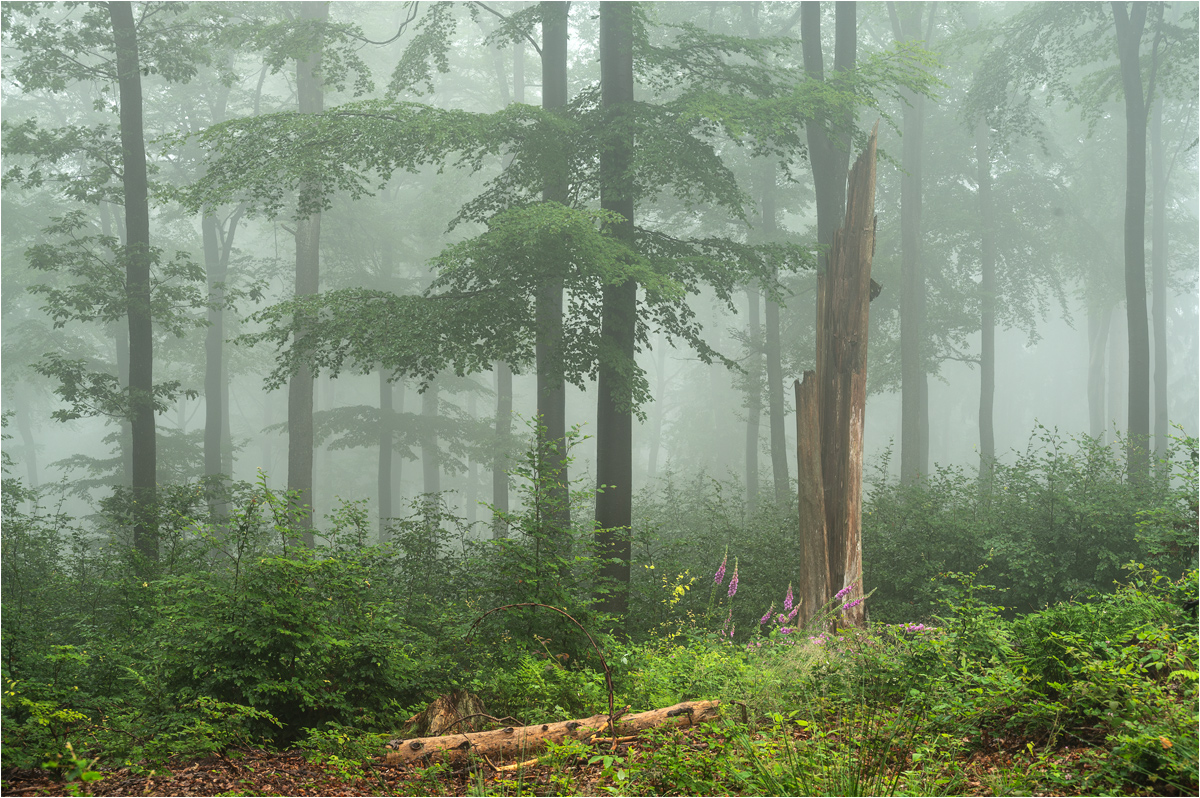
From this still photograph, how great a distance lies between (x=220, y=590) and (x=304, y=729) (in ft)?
3.65

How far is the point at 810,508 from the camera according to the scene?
879 centimetres

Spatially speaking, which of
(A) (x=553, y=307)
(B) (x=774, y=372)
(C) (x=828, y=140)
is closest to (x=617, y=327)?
(A) (x=553, y=307)

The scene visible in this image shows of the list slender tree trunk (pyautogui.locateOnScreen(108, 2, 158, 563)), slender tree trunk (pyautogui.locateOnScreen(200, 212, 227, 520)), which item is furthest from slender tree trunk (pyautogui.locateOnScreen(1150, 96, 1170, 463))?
slender tree trunk (pyautogui.locateOnScreen(200, 212, 227, 520))

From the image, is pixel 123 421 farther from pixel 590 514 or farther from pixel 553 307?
pixel 553 307

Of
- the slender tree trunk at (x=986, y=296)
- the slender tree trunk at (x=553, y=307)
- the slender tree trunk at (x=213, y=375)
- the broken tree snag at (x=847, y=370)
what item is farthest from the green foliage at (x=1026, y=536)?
the slender tree trunk at (x=213, y=375)

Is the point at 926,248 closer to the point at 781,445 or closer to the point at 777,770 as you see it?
the point at 781,445

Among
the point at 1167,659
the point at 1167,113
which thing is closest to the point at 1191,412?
the point at 1167,113

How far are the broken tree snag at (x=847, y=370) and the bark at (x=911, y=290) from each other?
311 inches

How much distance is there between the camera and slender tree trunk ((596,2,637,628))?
30.3ft

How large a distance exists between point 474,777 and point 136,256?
1047cm

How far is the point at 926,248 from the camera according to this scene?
2252 cm

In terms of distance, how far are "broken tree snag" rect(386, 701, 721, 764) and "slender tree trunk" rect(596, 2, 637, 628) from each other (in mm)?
4007

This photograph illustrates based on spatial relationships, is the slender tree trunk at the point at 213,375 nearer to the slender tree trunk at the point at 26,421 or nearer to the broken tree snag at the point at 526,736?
the broken tree snag at the point at 526,736

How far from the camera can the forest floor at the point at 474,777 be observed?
3.72m
